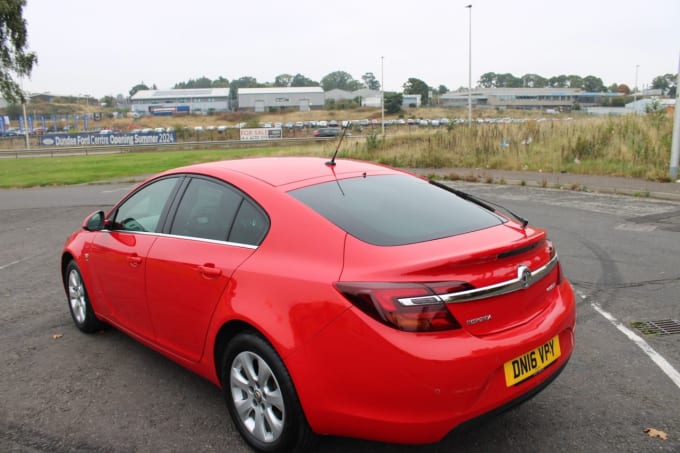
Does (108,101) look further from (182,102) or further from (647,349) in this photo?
(647,349)

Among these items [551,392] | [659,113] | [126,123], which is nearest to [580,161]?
[659,113]

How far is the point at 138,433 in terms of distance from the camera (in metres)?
3.51

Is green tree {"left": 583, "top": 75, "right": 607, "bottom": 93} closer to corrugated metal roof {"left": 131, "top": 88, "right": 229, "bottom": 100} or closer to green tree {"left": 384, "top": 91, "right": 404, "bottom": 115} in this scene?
green tree {"left": 384, "top": 91, "right": 404, "bottom": 115}

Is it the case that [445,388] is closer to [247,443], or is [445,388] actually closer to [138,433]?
[247,443]

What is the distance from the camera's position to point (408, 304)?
8.66 feet

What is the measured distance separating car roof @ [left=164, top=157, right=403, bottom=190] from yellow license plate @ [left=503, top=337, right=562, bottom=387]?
162 centimetres

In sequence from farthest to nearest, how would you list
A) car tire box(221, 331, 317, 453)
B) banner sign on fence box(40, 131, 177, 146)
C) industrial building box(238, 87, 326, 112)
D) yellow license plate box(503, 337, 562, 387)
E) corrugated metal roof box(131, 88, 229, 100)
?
corrugated metal roof box(131, 88, 229, 100) → industrial building box(238, 87, 326, 112) → banner sign on fence box(40, 131, 177, 146) → car tire box(221, 331, 317, 453) → yellow license plate box(503, 337, 562, 387)

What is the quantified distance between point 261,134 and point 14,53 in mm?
37649

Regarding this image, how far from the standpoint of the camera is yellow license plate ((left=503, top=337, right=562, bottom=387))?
2.83 metres

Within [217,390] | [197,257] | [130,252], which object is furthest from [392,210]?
[130,252]

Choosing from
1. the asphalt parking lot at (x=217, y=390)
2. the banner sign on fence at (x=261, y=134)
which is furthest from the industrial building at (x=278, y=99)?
the asphalt parking lot at (x=217, y=390)

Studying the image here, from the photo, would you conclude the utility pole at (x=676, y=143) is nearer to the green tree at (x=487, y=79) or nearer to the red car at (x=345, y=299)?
the red car at (x=345, y=299)

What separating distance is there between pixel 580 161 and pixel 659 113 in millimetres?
3661

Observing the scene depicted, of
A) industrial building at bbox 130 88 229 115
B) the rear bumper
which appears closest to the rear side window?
the rear bumper
